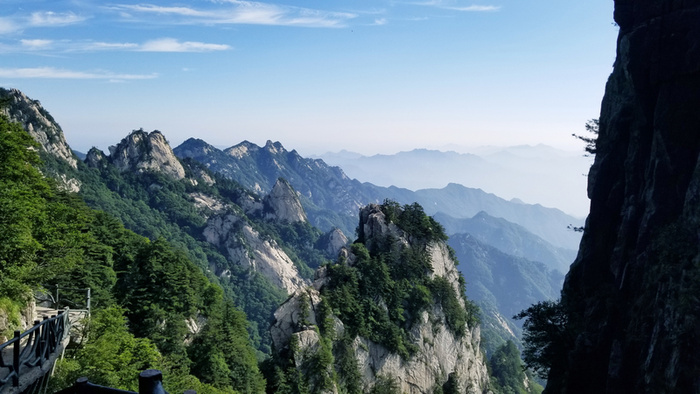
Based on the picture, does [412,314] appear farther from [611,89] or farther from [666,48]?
[666,48]

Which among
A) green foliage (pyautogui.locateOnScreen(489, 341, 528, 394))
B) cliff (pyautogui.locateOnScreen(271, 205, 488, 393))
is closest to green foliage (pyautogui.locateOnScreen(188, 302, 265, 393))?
cliff (pyautogui.locateOnScreen(271, 205, 488, 393))

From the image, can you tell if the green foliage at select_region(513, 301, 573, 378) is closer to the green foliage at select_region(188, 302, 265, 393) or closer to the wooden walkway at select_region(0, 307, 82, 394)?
the green foliage at select_region(188, 302, 265, 393)

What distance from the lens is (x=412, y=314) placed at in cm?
5406

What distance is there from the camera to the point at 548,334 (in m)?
35.5

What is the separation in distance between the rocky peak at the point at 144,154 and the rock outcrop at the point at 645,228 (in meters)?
182

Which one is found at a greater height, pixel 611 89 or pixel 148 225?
pixel 611 89

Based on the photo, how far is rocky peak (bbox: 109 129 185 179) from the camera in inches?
7057

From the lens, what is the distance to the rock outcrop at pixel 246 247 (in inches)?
6531

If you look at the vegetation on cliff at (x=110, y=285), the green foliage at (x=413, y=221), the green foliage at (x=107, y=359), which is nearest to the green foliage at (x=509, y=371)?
the green foliage at (x=413, y=221)

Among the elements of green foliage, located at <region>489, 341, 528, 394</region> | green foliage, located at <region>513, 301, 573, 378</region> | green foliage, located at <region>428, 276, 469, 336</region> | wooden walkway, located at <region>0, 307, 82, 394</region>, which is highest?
wooden walkway, located at <region>0, 307, 82, 394</region>

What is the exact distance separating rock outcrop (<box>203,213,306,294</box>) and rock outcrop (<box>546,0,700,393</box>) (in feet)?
471

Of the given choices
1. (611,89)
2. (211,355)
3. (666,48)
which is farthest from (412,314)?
(666,48)

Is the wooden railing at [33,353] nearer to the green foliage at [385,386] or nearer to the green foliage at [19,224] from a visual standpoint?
the green foliage at [19,224]

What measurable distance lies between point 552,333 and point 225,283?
13179 cm
